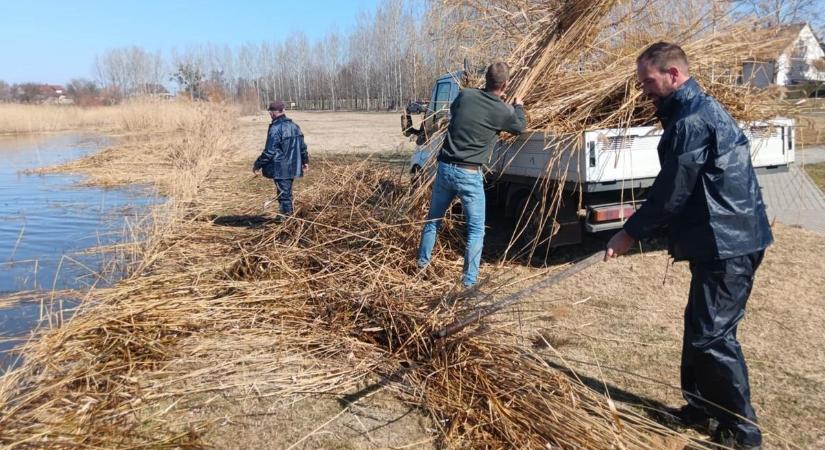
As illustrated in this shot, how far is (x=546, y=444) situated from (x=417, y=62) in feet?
23.1

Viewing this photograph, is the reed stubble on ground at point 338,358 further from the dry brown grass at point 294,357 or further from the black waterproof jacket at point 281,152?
→ the black waterproof jacket at point 281,152

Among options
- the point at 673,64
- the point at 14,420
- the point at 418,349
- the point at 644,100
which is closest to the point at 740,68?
the point at 644,100

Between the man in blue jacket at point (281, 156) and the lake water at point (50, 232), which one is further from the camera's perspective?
the man in blue jacket at point (281, 156)

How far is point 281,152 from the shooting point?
7598 millimetres

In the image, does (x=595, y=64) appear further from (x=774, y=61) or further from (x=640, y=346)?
(x=640, y=346)

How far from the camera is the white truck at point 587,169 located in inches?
195

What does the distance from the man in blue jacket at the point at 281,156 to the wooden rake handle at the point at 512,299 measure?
182 inches

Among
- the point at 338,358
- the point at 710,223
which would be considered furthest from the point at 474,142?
the point at 710,223

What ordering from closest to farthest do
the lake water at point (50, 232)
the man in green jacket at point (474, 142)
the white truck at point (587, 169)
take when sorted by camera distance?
the man in green jacket at point (474, 142)
the white truck at point (587, 169)
the lake water at point (50, 232)

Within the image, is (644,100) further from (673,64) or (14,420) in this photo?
(14,420)

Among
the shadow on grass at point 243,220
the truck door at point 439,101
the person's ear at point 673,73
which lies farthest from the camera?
the shadow on grass at point 243,220

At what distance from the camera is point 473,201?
16.1 feet

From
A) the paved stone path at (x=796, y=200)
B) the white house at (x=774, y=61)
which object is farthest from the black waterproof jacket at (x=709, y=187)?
the paved stone path at (x=796, y=200)

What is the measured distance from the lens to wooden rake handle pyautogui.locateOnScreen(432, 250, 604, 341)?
9.39 ft
